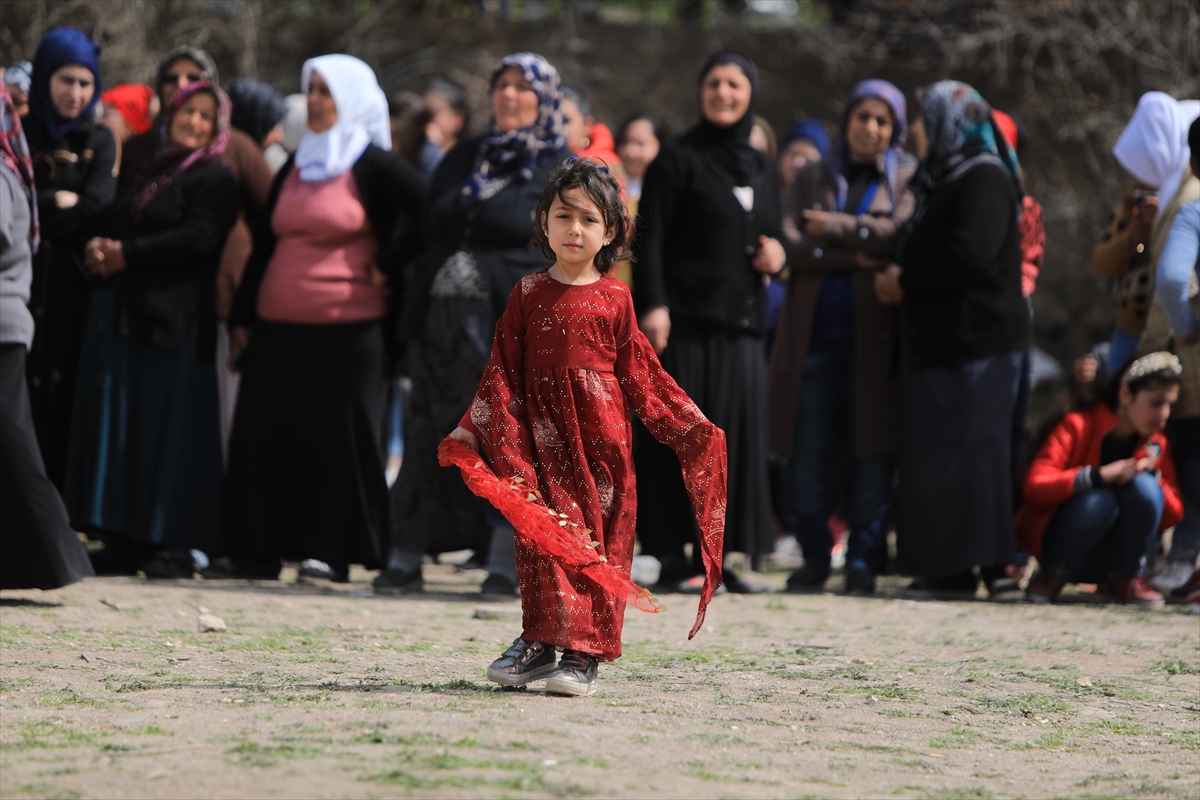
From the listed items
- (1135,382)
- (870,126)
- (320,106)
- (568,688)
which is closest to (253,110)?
(320,106)

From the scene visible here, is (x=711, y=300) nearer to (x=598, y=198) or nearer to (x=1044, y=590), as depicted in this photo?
(x=1044, y=590)

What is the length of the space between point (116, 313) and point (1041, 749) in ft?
14.9

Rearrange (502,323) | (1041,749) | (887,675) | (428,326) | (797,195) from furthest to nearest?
1. (797,195)
2. (428,326)
3. (887,675)
4. (502,323)
5. (1041,749)

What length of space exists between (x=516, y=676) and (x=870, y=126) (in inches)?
150

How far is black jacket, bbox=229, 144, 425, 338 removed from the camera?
6566 mm

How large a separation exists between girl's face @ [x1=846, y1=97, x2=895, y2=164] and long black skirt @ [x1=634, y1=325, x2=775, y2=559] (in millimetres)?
1101

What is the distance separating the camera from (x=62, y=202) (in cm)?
657

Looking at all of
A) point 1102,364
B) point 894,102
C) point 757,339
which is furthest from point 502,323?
point 1102,364

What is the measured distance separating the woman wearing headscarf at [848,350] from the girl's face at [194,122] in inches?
107

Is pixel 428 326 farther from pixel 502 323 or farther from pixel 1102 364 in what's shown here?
pixel 1102 364

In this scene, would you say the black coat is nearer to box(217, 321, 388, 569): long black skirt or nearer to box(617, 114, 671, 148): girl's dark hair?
box(217, 321, 388, 569): long black skirt

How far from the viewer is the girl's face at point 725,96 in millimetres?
6660

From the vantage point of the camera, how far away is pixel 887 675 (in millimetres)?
4531

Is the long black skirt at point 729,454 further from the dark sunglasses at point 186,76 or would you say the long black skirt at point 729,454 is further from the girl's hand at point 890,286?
the dark sunglasses at point 186,76
